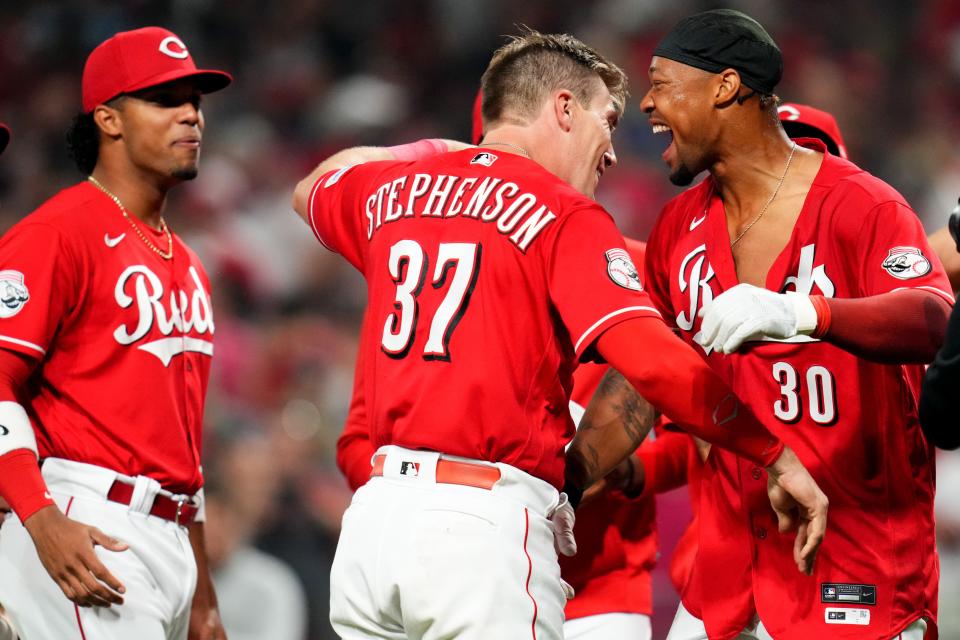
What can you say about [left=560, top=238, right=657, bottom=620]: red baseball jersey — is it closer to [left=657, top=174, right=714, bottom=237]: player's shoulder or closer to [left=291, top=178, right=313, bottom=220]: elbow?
[left=657, top=174, right=714, bottom=237]: player's shoulder

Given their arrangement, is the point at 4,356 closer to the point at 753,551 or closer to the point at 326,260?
the point at 753,551

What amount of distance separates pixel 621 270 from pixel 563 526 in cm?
66

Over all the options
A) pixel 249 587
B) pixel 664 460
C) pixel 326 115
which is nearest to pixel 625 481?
pixel 664 460

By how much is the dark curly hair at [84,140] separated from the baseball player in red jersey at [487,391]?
1463 millimetres

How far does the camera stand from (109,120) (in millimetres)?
4012

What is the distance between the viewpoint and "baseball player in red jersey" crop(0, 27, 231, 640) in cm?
339

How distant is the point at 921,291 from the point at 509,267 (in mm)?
917

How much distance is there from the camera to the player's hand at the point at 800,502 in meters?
2.65

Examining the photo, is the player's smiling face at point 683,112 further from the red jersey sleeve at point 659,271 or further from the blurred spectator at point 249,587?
the blurred spectator at point 249,587

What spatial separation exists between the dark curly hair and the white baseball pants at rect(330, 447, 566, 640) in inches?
72.3

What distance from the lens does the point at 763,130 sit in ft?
10.6

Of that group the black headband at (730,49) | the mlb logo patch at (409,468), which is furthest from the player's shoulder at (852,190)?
the mlb logo patch at (409,468)

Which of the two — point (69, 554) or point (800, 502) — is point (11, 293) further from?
point (800, 502)

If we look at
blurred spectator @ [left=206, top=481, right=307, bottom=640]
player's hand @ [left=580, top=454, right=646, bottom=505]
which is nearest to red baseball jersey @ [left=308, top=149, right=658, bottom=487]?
player's hand @ [left=580, top=454, right=646, bottom=505]
